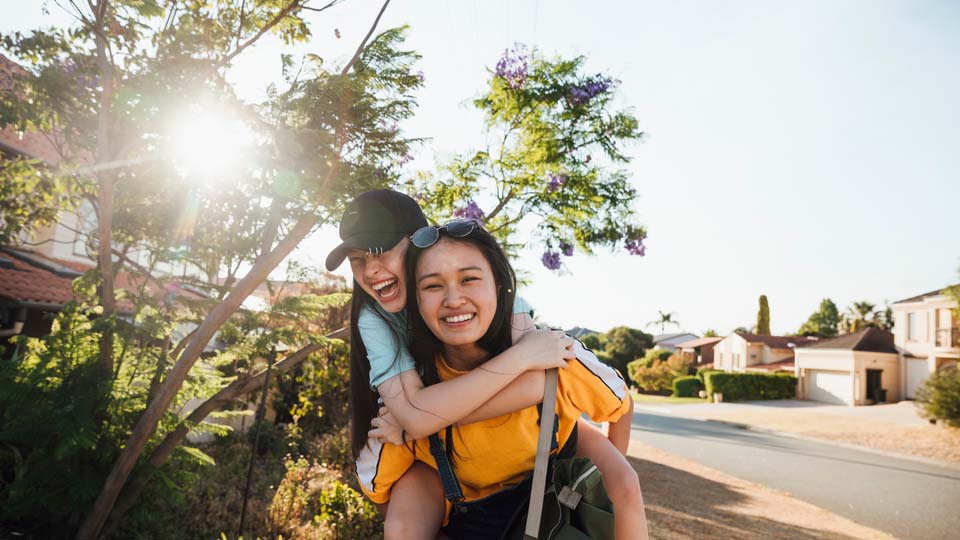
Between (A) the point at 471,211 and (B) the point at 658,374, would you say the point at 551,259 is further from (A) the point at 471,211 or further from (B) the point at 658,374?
(B) the point at 658,374

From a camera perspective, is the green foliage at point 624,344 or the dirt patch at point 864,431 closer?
the dirt patch at point 864,431

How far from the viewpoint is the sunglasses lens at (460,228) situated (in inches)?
86.1

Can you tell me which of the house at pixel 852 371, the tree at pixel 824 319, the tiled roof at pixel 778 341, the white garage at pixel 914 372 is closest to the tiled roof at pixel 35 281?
the house at pixel 852 371

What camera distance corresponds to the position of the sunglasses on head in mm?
2188

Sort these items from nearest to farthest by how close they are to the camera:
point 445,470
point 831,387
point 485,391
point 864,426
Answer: point 485,391 < point 445,470 < point 864,426 < point 831,387

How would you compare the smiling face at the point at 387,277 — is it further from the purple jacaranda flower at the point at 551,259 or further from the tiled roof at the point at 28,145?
the tiled roof at the point at 28,145

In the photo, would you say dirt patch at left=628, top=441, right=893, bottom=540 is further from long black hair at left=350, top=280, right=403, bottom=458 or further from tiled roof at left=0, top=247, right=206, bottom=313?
tiled roof at left=0, top=247, right=206, bottom=313

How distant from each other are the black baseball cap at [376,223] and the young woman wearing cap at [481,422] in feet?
0.70

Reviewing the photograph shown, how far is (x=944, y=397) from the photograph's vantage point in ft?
60.6

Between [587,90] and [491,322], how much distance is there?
5.92m

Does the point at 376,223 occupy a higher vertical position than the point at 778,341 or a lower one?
lower

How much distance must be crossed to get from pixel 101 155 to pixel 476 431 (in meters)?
4.22

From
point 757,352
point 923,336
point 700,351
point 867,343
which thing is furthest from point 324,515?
point 700,351

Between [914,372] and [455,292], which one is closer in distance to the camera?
[455,292]
